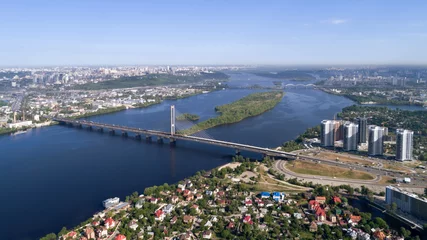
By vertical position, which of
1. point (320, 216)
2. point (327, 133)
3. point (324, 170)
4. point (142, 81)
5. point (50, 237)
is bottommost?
point (50, 237)

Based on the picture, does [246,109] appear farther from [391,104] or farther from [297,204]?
[297,204]

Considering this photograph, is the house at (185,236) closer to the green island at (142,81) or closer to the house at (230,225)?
the house at (230,225)

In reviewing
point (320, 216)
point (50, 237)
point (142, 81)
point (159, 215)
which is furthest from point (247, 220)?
point (142, 81)

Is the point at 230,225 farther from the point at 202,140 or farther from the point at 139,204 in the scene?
the point at 202,140

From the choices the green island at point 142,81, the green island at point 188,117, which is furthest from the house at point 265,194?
the green island at point 142,81

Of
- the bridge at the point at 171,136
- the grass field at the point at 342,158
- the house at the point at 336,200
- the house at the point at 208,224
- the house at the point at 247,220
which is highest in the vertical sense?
the bridge at the point at 171,136

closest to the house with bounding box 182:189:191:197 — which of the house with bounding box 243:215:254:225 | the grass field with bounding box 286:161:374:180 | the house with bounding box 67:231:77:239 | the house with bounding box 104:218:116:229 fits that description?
the house with bounding box 243:215:254:225
